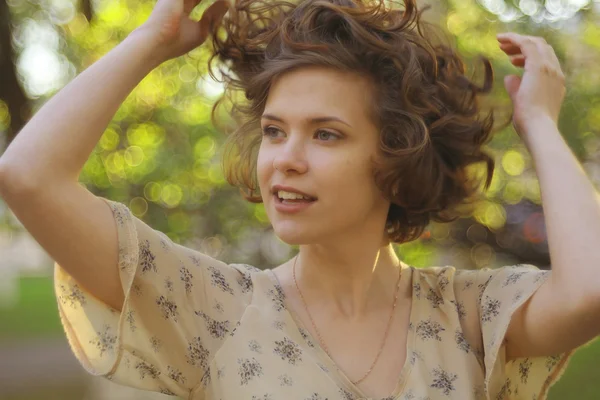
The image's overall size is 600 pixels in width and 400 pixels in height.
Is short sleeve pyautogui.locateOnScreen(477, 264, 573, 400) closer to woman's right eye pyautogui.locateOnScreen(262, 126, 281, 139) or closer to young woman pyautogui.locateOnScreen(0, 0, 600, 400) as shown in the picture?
young woman pyautogui.locateOnScreen(0, 0, 600, 400)

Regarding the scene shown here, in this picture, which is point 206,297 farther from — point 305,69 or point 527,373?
point 527,373

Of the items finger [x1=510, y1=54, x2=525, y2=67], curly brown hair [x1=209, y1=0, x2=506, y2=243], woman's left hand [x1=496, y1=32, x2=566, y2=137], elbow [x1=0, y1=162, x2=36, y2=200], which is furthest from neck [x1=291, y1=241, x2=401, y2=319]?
elbow [x1=0, y1=162, x2=36, y2=200]

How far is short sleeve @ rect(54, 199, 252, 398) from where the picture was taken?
2012 millimetres

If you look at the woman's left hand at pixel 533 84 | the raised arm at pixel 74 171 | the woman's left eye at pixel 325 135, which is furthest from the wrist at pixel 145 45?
the woman's left hand at pixel 533 84

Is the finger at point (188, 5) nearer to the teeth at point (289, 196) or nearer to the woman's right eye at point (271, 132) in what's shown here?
the woman's right eye at point (271, 132)

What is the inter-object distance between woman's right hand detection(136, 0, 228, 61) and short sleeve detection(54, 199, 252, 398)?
1.38 ft

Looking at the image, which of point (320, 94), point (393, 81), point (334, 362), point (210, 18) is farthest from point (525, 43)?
point (334, 362)

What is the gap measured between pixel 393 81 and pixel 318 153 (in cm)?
31

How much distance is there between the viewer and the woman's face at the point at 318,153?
6.86ft

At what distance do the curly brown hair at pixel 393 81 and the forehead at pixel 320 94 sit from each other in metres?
0.02

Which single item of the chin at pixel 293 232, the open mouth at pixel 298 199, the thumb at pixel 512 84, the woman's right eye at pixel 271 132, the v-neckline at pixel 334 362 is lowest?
the v-neckline at pixel 334 362

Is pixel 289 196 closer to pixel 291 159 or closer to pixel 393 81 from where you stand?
pixel 291 159

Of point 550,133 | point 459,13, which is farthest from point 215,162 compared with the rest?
point 550,133

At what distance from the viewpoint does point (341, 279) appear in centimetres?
231
